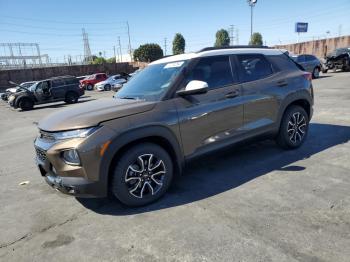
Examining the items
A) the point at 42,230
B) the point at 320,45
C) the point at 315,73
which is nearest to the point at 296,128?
the point at 42,230

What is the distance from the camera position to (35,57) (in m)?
93.4

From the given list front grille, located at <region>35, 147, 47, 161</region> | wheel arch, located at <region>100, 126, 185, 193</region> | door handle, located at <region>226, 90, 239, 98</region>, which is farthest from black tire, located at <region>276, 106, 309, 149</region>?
front grille, located at <region>35, 147, 47, 161</region>

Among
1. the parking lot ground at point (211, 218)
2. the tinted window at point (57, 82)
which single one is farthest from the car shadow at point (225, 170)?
the tinted window at point (57, 82)

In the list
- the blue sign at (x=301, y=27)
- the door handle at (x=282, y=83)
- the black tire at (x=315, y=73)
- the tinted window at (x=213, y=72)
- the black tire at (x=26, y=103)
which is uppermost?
the blue sign at (x=301, y=27)

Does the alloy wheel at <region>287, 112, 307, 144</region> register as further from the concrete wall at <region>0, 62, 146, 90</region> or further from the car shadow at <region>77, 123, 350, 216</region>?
the concrete wall at <region>0, 62, 146, 90</region>

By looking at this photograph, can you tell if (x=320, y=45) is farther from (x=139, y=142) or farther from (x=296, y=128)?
(x=139, y=142)

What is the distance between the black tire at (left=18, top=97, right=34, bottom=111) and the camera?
1899cm

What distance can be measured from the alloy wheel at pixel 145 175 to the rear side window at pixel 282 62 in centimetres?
270

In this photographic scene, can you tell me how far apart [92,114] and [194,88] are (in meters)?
1.24

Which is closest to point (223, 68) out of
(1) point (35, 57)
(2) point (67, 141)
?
(2) point (67, 141)

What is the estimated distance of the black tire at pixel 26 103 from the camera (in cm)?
1899

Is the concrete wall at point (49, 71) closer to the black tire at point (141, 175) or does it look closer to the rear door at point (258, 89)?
the rear door at point (258, 89)

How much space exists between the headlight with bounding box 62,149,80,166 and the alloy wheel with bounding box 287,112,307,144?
3563 millimetres

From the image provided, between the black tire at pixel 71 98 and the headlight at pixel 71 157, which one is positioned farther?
the black tire at pixel 71 98
